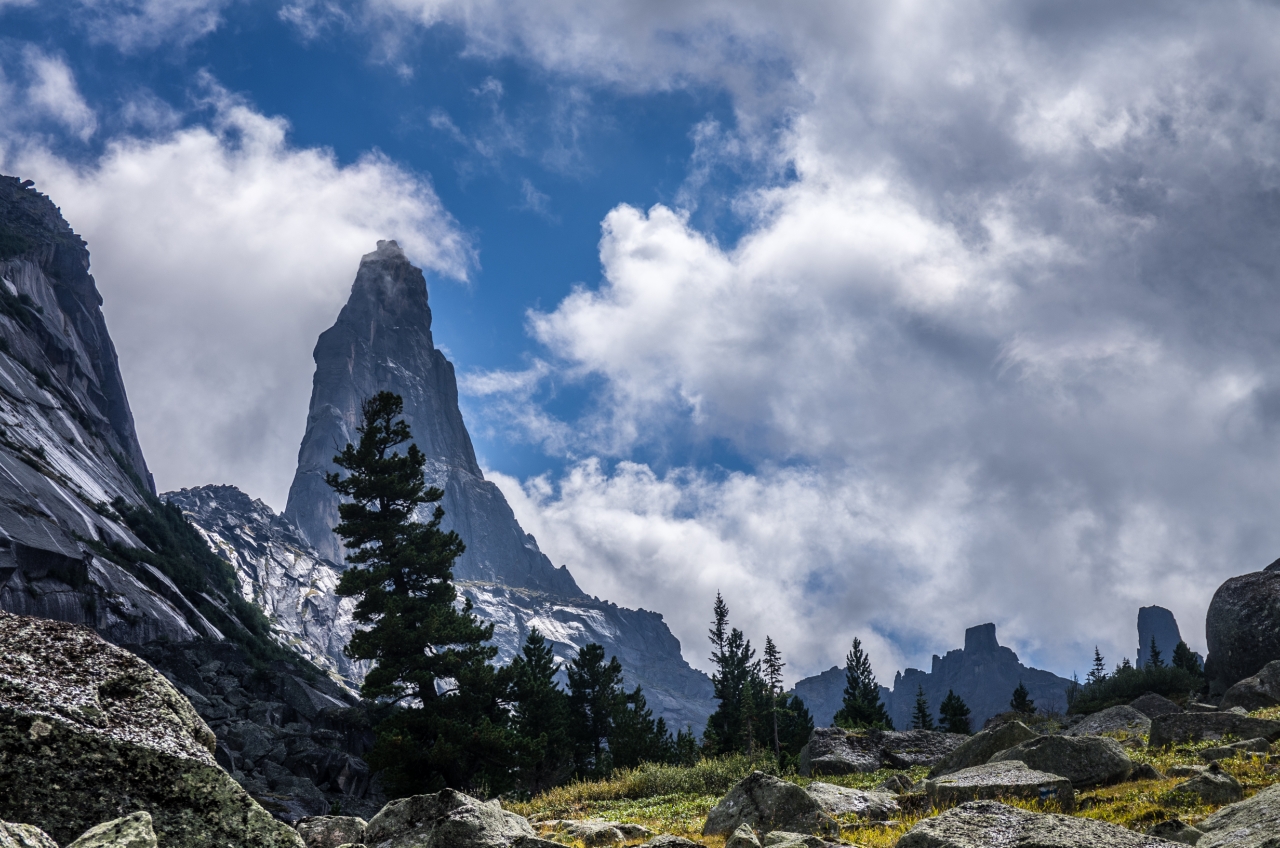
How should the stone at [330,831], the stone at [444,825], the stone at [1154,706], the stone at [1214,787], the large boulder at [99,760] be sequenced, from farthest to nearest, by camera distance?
the stone at [1154,706]
the stone at [330,831]
the stone at [1214,787]
the stone at [444,825]
the large boulder at [99,760]

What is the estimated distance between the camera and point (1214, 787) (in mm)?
10883

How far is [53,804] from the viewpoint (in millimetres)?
5559

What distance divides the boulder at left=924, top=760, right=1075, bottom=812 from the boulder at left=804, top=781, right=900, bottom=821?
0.83 m

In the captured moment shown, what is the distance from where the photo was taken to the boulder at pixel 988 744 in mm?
17469

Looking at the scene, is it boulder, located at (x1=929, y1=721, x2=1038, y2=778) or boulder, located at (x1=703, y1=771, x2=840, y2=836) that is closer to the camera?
boulder, located at (x1=703, y1=771, x2=840, y2=836)

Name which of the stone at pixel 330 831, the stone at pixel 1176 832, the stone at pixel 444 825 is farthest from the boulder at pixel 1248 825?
the stone at pixel 330 831

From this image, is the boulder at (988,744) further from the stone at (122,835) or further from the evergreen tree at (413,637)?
the evergreen tree at (413,637)

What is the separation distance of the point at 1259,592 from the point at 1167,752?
1970 centimetres

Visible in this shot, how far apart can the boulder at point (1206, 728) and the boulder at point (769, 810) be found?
10.4m

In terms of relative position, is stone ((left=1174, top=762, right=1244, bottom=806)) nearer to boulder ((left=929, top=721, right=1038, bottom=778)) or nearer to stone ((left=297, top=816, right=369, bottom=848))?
boulder ((left=929, top=721, right=1038, bottom=778))

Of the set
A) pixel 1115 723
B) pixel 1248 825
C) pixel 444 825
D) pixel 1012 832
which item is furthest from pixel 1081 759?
pixel 1115 723

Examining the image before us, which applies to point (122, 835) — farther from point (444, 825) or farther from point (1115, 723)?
point (1115, 723)

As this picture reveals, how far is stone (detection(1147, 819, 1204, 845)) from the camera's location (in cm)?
836

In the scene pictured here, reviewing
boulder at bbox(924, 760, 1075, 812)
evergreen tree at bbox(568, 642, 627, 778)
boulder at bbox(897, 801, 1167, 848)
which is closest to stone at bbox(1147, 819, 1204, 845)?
boulder at bbox(897, 801, 1167, 848)
